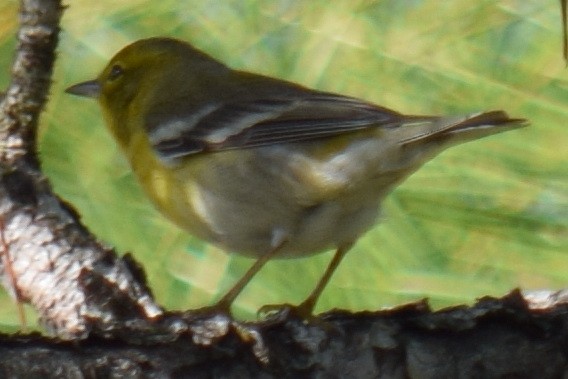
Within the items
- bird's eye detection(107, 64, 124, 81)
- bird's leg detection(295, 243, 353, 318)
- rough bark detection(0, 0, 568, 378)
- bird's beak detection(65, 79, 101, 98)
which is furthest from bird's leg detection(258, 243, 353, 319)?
bird's eye detection(107, 64, 124, 81)

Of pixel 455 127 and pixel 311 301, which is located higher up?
pixel 455 127

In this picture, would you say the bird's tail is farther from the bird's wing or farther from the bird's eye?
the bird's eye

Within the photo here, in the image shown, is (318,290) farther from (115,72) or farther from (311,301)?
(115,72)

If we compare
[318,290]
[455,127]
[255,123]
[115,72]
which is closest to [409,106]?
[455,127]

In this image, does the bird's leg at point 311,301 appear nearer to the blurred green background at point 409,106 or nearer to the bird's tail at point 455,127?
the blurred green background at point 409,106

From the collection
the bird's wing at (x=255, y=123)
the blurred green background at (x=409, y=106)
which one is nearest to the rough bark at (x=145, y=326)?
the blurred green background at (x=409, y=106)
